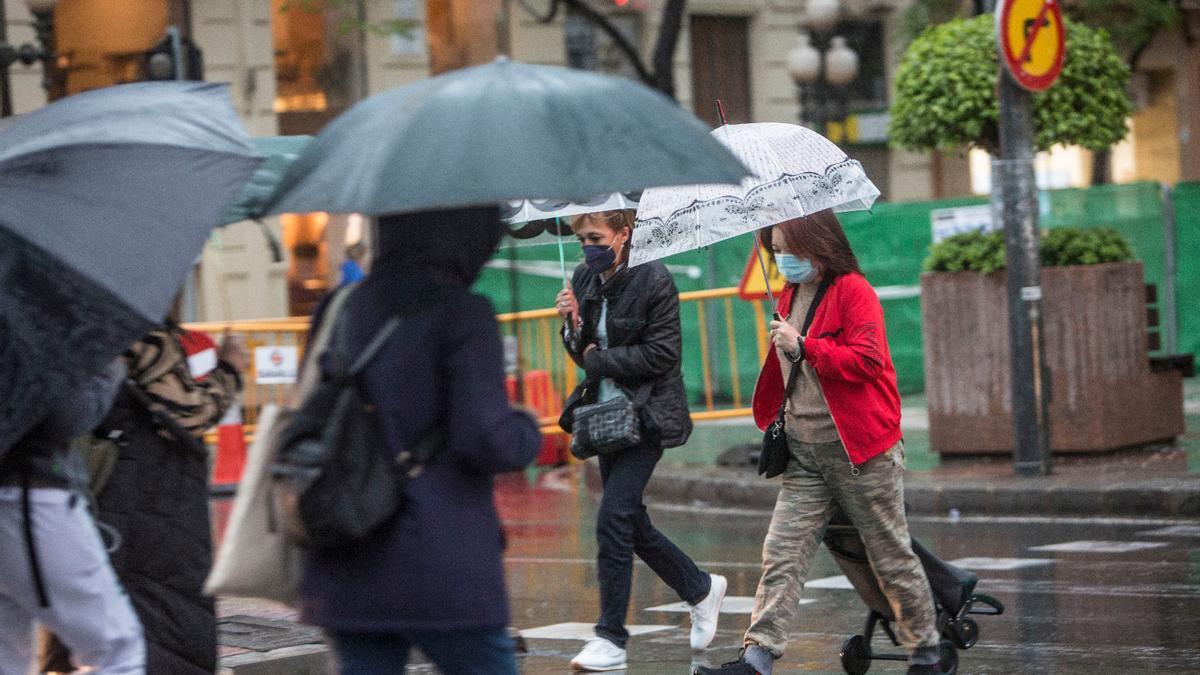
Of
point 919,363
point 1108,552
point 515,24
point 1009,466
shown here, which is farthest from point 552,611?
point 515,24

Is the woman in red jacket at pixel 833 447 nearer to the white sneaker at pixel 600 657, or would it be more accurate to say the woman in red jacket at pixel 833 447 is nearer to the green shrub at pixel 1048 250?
the white sneaker at pixel 600 657

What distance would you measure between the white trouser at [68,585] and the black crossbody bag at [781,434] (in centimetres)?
251

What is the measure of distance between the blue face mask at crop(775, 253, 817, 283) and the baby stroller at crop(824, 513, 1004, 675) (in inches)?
33.3

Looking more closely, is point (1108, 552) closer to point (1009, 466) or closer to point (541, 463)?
point (1009, 466)

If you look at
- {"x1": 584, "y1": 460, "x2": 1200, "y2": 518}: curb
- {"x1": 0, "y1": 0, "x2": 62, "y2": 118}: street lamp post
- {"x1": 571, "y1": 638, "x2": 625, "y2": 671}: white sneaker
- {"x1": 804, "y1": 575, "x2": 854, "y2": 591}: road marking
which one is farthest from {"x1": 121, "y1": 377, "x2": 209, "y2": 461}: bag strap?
{"x1": 0, "y1": 0, "x2": 62, "y2": 118}: street lamp post

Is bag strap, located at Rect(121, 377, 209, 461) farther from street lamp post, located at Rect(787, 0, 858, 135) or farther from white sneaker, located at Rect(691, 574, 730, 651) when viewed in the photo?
street lamp post, located at Rect(787, 0, 858, 135)

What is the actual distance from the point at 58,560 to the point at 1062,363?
31.3 feet

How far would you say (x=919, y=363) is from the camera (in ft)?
66.4

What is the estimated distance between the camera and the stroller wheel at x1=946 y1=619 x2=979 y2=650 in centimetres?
Answer: 664

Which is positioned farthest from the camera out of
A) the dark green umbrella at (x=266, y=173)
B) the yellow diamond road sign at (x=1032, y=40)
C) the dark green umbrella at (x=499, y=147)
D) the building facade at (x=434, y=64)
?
the building facade at (x=434, y=64)

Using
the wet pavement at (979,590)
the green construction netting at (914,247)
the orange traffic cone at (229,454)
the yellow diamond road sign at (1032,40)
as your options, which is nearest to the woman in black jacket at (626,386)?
the wet pavement at (979,590)

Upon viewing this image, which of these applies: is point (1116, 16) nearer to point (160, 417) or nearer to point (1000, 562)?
point (1000, 562)

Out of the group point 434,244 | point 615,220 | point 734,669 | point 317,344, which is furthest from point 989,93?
point 317,344

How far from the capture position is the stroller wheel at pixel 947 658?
6457mm
